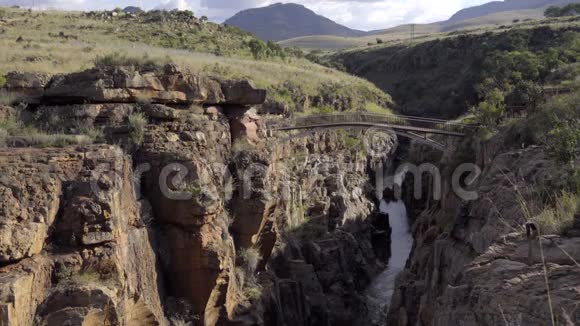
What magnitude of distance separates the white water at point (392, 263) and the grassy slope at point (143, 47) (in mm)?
11070

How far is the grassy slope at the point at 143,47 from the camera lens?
31156 mm

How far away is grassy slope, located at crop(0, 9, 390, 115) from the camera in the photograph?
102 feet

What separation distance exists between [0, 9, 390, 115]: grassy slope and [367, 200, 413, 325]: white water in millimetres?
11070

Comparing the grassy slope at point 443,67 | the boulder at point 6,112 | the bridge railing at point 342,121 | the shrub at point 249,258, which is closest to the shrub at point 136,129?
the boulder at point 6,112

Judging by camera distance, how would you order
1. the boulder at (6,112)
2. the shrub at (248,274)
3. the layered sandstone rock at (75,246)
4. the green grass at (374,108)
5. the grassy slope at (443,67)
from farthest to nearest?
the grassy slope at (443,67) → the green grass at (374,108) → the shrub at (248,274) → the boulder at (6,112) → the layered sandstone rock at (75,246)

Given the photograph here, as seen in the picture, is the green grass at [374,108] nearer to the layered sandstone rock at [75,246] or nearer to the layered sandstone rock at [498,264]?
the layered sandstone rock at [498,264]

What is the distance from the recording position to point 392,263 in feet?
127

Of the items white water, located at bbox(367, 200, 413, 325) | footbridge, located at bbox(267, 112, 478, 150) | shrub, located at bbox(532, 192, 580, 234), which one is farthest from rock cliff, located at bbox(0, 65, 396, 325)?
shrub, located at bbox(532, 192, 580, 234)

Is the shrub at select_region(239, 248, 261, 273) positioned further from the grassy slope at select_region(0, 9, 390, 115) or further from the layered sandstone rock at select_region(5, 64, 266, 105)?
the grassy slope at select_region(0, 9, 390, 115)

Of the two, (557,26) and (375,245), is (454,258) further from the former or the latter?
(557,26)

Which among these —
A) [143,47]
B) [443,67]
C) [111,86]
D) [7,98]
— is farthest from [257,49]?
[7,98]

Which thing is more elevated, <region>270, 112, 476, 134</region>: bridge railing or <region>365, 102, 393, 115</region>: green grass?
<region>270, 112, 476, 134</region>: bridge railing

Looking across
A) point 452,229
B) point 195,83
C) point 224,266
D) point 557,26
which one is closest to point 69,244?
point 224,266

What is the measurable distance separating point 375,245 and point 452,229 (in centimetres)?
2038
